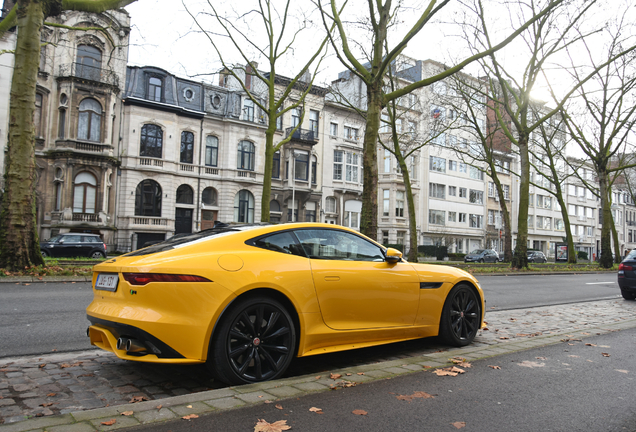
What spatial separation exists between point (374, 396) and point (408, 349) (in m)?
2.12

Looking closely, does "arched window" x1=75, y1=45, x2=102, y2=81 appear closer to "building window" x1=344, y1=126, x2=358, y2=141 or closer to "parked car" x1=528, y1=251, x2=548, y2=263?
"building window" x1=344, y1=126, x2=358, y2=141

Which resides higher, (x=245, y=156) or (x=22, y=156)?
(x=245, y=156)

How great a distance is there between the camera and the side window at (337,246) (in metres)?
4.66

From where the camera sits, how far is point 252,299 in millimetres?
3959

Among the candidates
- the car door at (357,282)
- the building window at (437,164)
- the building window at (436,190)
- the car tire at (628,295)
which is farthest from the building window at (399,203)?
the car door at (357,282)

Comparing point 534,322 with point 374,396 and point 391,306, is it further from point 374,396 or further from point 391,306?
point 374,396

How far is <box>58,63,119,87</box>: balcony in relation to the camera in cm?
3067

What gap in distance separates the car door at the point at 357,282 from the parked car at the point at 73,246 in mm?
23786

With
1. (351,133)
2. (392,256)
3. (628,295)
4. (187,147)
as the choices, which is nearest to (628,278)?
(628,295)

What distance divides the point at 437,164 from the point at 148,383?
5413 centimetres

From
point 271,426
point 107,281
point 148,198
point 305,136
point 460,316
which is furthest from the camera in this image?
point 305,136

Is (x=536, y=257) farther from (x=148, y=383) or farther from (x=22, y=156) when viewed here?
(x=148, y=383)

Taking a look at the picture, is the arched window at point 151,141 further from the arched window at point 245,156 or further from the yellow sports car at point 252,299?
the yellow sports car at point 252,299

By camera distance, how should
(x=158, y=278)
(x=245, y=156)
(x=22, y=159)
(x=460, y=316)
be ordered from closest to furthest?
1. (x=158, y=278)
2. (x=460, y=316)
3. (x=22, y=159)
4. (x=245, y=156)
